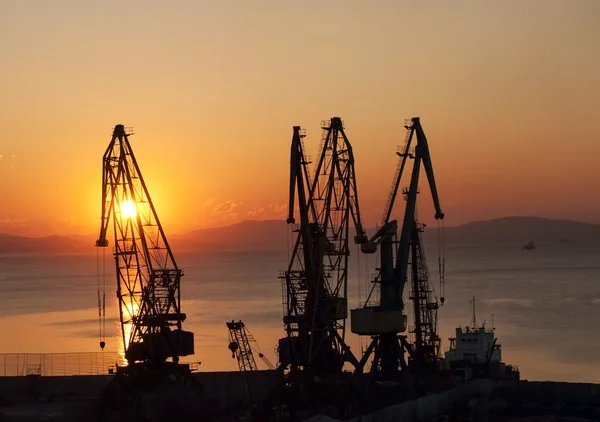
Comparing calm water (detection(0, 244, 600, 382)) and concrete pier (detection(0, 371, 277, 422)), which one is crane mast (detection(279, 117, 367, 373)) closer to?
concrete pier (detection(0, 371, 277, 422))

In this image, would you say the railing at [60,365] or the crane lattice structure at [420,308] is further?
the railing at [60,365]

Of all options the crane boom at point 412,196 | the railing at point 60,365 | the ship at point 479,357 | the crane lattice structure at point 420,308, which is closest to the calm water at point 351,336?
the railing at point 60,365

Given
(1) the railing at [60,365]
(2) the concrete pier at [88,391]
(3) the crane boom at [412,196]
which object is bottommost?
(2) the concrete pier at [88,391]

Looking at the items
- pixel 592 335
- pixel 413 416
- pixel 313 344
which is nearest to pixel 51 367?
pixel 313 344

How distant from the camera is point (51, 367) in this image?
2938 inches

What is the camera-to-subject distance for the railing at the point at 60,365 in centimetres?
7069

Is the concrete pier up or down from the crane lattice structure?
down

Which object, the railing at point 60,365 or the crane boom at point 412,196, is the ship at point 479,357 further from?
the railing at point 60,365

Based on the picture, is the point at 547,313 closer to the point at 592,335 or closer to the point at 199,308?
the point at 592,335

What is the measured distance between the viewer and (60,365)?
76.9m

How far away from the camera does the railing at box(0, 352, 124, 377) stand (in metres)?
70.7

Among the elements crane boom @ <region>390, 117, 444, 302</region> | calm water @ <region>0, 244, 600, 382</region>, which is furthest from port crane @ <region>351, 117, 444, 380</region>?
calm water @ <region>0, 244, 600, 382</region>

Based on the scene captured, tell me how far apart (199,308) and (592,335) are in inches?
2397

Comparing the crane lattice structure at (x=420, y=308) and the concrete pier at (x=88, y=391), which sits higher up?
the crane lattice structure at (x=420, y=308)
